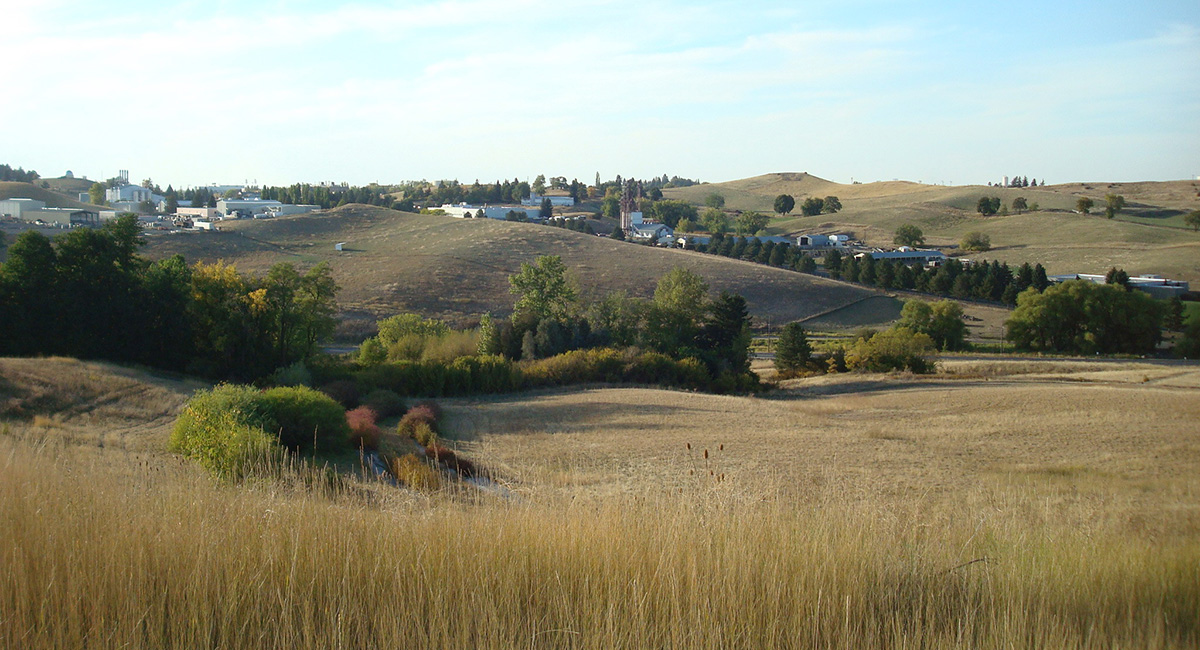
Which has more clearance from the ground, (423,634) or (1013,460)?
(423,634)

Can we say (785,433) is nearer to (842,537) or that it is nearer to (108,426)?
(108,426)

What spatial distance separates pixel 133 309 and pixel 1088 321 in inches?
2657

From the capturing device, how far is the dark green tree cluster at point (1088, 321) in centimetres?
6712

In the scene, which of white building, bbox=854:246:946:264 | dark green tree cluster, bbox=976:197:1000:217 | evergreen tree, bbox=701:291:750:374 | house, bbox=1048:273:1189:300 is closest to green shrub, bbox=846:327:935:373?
evergreen tree, bbox=701:291:750:374

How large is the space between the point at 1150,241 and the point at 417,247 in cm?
10355

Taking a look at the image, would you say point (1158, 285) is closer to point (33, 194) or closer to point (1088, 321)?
point (1088, 321)

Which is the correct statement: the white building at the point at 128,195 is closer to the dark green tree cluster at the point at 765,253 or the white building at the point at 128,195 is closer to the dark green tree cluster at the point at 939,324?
the dark green tree cluster at the point at 765,253

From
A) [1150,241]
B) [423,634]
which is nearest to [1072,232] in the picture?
[1150,241]

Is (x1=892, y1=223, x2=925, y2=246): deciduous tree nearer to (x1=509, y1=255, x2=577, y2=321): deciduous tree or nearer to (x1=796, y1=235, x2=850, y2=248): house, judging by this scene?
(x1=796, y1=235, x2=850, y2=248): house

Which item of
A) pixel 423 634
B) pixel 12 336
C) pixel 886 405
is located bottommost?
pixel 886 405

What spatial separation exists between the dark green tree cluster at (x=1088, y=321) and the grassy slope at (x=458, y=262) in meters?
15.7

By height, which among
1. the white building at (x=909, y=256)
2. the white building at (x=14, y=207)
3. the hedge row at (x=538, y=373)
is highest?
the white building at (x=14, y=207)

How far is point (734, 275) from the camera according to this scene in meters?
94.6

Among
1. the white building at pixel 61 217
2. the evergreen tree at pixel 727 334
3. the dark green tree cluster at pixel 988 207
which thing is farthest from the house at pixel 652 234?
the evergreen tree at pixel 727 334
